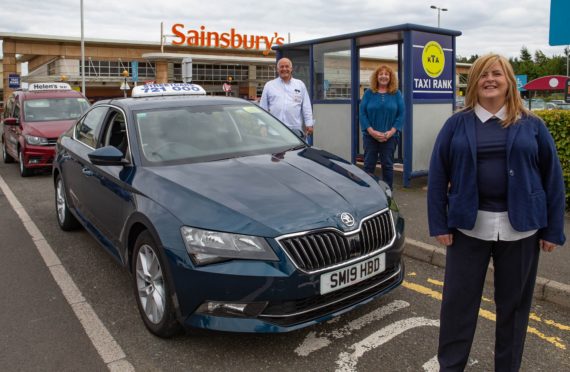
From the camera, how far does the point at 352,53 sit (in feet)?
28.8

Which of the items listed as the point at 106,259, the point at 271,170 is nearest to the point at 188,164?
the point at 271,170

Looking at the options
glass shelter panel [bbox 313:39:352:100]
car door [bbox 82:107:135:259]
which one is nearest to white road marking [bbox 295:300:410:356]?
car door [bbox 82:107:135:259]

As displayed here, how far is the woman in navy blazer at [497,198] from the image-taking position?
2.51 metres

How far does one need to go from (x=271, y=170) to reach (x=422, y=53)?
5110 millimetres

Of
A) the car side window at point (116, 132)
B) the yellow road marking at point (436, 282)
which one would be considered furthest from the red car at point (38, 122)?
the yellow road marking at point (436, 282)

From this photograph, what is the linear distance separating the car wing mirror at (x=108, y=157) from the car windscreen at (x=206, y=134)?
185mm

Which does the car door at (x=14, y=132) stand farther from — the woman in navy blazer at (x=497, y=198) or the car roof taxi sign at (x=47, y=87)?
the woman in navy blazer at (x=497, y=198)

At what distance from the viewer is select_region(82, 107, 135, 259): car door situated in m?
3.94

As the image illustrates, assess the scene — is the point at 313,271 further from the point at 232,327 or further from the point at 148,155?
the point at 148,155

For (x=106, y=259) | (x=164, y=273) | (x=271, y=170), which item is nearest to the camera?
(x=164, y=273)

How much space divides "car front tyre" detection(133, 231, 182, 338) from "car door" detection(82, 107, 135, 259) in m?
0.35

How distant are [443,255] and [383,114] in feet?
7.74

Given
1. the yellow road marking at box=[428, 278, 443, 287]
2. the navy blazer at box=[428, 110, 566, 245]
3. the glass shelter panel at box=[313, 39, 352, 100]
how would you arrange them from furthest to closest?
the glass shelter panel at box=[313, 39, 352, 100]
the yellow road marking at box=[428, 278, 443, 287]
the navy blazer at box=[428, 110, 566, 245]

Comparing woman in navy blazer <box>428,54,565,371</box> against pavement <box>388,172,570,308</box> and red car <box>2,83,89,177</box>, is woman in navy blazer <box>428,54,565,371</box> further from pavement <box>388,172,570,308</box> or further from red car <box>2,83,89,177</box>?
red car <box>2,83,89,177</box>
